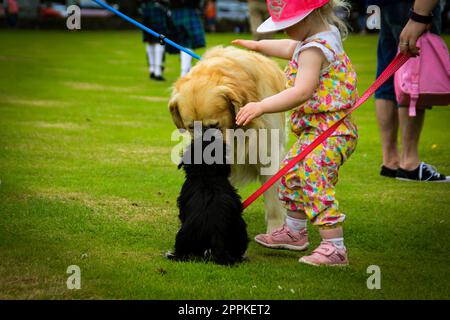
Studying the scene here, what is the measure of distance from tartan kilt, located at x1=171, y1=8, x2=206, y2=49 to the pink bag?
30.9 ft

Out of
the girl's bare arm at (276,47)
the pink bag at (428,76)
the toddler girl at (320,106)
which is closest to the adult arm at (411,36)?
the toddler girl at (320,106)

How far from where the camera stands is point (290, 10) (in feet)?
13.7

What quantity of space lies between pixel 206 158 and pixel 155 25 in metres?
12.4

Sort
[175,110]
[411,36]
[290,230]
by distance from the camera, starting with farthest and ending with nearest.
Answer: [290,230], [175,110], [411,36]

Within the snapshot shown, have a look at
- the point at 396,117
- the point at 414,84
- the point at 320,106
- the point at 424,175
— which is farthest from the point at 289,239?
the point at 396,117

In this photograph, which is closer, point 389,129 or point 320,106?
point 320,106

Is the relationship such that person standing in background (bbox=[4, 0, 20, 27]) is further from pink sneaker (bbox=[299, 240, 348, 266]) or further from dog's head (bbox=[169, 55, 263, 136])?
pink sneaker (bbox=[299, 240, 348, 266])

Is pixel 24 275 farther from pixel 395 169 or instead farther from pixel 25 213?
pixel 395 169

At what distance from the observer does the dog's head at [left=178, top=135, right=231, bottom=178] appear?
14.1ft

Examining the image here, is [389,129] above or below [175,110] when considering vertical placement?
below

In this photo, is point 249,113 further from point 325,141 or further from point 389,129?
point 389,129

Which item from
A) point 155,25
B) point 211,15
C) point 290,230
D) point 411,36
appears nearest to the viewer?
point 411,36

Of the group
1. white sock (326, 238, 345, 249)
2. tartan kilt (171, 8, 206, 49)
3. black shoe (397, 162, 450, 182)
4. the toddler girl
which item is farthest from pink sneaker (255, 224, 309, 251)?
tartan kilt (171, 8, 206, 49)

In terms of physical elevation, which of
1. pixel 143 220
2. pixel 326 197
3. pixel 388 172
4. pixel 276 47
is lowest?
pixel 388 172
